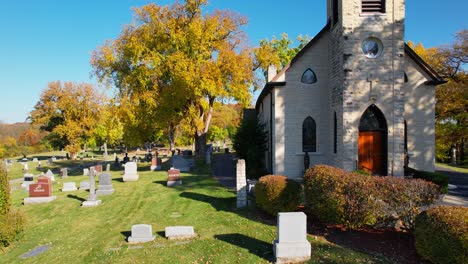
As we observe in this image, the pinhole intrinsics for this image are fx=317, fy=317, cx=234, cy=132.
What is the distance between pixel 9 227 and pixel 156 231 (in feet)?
16.3

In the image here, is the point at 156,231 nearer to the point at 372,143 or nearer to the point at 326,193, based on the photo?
the point at 326,193

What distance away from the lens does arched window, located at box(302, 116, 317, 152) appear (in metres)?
19.1

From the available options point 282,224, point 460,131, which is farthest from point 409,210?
point 460,131

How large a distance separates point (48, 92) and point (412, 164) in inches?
1909

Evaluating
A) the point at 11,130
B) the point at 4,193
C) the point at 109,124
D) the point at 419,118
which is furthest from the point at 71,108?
the point at 11,130

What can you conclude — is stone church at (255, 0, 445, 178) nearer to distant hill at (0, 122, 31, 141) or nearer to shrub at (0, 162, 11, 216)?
shrub at (0, 162, 11, 216)

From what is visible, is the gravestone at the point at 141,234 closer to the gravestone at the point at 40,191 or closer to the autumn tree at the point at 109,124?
the gravestone at the point at 40,191

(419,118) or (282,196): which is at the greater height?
(419,118)

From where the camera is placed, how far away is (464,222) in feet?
23.3

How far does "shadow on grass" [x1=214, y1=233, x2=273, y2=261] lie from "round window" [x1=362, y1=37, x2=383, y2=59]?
11486 millimetres

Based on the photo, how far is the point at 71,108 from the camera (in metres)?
46.8

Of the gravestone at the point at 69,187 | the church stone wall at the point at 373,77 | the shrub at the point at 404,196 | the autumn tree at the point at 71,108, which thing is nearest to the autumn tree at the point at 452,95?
the church stone wall at the point at 373,77

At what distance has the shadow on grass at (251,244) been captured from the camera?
9.13 metres

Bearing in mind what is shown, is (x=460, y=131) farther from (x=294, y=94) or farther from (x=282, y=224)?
(x=282, y=224)
